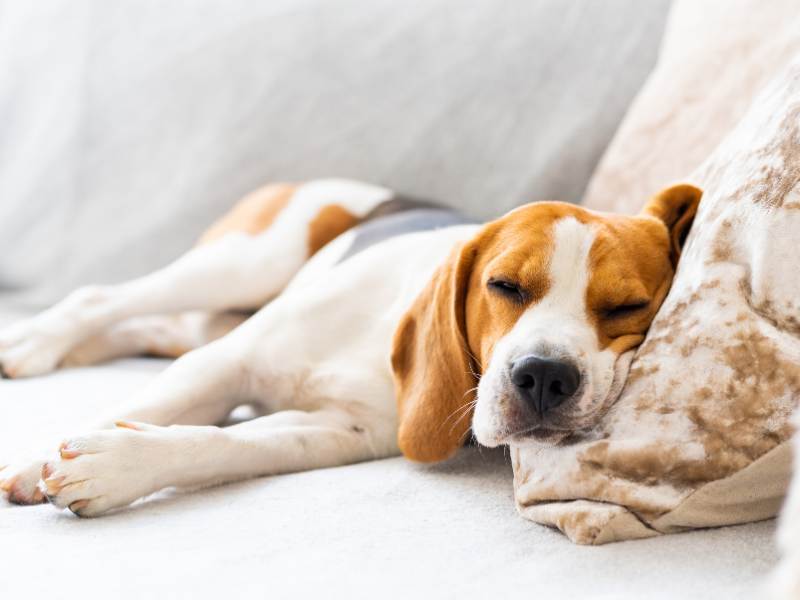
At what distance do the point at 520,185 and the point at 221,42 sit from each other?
4.35ft

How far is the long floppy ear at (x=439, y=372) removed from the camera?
7.32ft

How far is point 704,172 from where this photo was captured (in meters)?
2.29

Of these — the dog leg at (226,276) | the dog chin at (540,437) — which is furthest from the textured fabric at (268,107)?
the dog chin at (540,437)

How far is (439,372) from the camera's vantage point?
228cm

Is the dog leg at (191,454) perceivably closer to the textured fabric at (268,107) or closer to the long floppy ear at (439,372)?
the long floppy ear at (439,372)

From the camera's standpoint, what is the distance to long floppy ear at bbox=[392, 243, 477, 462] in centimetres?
223

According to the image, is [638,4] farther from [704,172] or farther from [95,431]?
[95,431]

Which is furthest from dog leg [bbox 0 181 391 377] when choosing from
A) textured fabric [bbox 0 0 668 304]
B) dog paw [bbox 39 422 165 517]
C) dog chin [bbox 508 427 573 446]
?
dog chin [bbox 508 427 573 446]

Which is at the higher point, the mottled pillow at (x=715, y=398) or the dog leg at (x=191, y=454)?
the mottled pillow at (x=715, y=398)

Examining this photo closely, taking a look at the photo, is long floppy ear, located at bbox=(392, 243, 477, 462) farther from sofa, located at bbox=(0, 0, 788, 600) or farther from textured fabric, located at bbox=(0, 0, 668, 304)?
textured fabric, located at bbox=(0, 0, 668, 304)

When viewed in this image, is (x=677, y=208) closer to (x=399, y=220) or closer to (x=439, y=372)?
(x=439, y=372)

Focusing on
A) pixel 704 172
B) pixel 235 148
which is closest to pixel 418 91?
pixel 235 148

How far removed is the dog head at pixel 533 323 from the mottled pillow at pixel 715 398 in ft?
0.33

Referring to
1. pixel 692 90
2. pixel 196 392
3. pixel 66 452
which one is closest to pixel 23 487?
pixel 66 452
